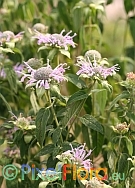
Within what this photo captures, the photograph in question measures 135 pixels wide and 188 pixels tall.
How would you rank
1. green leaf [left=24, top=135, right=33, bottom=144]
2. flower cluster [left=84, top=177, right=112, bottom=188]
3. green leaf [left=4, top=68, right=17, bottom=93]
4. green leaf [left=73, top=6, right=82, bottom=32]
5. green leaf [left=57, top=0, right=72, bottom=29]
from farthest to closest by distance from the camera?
green leaf [left=57, top=0, right=72, bottom=29] → green leaf [left=73, top=6, right=82, bottom=32] → green leaf [left=4, top=68, right=17, bottom=93] → green leaf [left=24, top=135, right=33, bottom=144] → flower cluster [left=84, top=177, right=112, bottom=188]

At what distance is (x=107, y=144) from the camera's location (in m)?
1.30

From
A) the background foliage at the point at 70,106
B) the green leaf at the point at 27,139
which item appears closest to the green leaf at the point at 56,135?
the background foliage at the point at 70,106

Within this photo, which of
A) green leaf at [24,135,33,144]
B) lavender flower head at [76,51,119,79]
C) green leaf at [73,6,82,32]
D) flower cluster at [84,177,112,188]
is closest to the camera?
flower cluster at [84,177,112,188]

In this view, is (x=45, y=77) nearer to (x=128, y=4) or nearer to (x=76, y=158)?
(x=76, y=158)

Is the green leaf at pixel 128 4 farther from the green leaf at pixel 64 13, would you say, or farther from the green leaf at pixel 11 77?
the green leaf at pixel 11 77

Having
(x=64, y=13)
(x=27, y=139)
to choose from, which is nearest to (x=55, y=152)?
(x=27, y=139)

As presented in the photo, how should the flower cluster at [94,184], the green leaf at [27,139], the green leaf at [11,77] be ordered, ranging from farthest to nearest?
the green leaf at [11,77]
the green leaf at [27,139]
the flower cluster at [94,184]

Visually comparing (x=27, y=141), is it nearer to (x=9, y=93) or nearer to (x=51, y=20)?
(x=9, y=93)

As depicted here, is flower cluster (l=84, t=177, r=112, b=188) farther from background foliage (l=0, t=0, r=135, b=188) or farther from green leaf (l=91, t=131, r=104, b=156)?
green leaf (l=91, t=131, r=104, b=156)

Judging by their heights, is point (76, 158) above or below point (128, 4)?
below

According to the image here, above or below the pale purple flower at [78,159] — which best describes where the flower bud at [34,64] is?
above

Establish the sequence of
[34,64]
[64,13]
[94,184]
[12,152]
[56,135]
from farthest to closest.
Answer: [64,13], [12,152], [34,64], [56,135], [94,184]

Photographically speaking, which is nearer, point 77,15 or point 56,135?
point 56,135

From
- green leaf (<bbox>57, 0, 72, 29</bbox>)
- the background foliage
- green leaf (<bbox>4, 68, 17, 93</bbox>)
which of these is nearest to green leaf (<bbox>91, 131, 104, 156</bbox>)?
the background foliage
